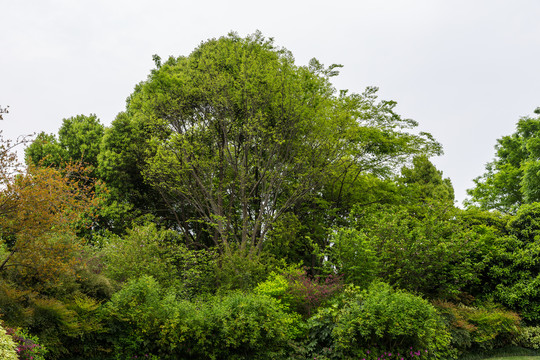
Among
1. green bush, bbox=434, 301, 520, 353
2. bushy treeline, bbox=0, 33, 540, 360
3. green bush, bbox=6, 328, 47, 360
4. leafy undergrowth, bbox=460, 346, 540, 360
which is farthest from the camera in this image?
green bush, bbox=434, 301, 520, 353

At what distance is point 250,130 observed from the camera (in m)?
13.7

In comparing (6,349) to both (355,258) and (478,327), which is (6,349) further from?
(478,327)

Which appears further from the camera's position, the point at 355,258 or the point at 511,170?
the point at 511,170

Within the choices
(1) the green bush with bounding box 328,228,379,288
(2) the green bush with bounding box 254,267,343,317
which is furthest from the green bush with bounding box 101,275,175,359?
(1) the green bush with bounding box 328,228,379,288

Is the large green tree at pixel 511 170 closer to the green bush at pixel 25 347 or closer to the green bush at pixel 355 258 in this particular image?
the green bush at pixel 355 258

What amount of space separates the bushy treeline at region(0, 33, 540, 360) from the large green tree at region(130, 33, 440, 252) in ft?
0.28

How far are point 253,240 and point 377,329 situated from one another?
6253 mm

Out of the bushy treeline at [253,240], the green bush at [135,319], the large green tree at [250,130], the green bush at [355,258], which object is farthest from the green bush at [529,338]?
the green bush at [135,319]

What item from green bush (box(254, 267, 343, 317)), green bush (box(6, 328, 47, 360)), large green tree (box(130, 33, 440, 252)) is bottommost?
green bush (box(6, 328, 47, 360))

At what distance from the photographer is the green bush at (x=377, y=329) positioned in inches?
318

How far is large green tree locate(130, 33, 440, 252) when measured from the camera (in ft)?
46.4

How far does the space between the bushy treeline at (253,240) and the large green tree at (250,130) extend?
86 millimetres

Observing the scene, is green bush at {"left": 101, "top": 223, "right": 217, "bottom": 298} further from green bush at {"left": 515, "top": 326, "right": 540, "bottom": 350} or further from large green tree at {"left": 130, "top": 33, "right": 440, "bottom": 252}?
green bush at {"left": 515, "top": 326, "right": 540, "bottom": 350}

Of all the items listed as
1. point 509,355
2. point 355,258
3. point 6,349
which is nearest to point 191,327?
point 6,349
